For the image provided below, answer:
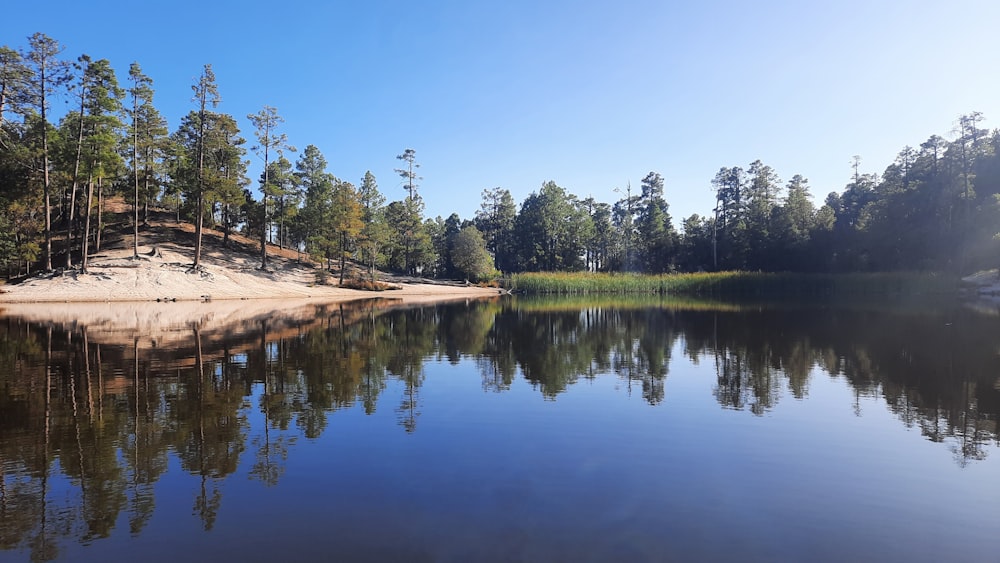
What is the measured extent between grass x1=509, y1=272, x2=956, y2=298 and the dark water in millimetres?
46470

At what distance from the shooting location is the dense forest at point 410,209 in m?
39.1

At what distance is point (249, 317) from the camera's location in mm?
27047

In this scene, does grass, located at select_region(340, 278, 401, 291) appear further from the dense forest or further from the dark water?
the dark water

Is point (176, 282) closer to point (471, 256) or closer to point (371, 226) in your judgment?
point (371, 226)

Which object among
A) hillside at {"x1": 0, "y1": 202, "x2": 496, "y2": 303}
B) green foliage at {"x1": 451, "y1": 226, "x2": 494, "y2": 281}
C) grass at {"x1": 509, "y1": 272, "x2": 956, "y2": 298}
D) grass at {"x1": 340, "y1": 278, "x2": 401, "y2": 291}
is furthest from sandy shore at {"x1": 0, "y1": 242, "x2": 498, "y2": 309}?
grass at {"x1": 509, "y1": 272, "x2": 956, "y2": 298}

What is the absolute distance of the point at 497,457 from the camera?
22.7 feet

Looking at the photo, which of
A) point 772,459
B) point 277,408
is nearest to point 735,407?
point 772,459

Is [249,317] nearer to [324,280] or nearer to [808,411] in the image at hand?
[808,411]

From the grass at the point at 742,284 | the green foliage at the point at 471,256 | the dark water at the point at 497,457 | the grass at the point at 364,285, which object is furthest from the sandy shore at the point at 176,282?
the dark water at the point at 497,457

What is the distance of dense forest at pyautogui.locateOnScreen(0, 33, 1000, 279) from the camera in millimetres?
39125

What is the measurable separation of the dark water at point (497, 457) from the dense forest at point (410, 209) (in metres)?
33.6

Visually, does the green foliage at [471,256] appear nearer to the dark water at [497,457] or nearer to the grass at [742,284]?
the grass at [742,284]

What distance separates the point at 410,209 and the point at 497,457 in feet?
221

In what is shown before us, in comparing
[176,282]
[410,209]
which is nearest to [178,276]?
[176,282]
